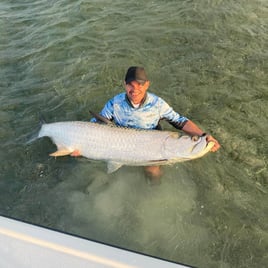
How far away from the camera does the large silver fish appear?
4098 mm

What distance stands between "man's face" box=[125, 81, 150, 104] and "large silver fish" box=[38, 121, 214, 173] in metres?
0.34

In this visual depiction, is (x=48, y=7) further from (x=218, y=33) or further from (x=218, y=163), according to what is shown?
(x=218, y=163)

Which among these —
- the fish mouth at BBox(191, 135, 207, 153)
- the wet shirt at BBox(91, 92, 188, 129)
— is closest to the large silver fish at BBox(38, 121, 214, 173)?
the fish mouth at BBox(191, 135, 207, 153)

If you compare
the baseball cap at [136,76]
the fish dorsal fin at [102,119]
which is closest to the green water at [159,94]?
the fish dorsal fin at [102,119]

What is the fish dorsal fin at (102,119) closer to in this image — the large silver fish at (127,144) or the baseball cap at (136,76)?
the large silver fish at (127,144)

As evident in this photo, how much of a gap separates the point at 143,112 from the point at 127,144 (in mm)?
458

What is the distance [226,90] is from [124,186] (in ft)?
9.16

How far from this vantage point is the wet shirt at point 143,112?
4.51 meters

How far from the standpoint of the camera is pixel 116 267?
2756 millimetres

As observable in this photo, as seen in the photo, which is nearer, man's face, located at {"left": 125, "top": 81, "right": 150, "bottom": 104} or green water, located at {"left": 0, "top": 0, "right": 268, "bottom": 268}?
man's face, located at {"left": 125, "top": 81, "right": 150, "bottom": 104}

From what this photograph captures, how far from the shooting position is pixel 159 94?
6793 millimetres

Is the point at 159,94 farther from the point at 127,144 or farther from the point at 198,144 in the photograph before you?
the point at 198,144

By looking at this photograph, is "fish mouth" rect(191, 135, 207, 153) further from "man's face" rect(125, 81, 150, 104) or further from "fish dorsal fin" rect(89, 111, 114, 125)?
"fish dorsal fin" rect(89, 111, 114, 125)

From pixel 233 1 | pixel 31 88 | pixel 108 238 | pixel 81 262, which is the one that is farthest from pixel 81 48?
pixel 81 262
